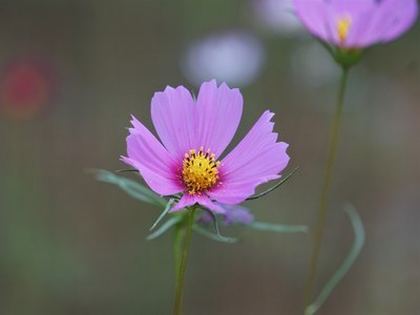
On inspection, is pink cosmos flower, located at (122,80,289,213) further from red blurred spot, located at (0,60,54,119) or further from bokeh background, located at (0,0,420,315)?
red blurred spot, located at (0,60,54,119)

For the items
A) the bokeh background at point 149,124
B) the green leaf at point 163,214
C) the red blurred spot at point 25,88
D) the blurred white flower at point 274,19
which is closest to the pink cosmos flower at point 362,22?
the green leaf at point 163,214

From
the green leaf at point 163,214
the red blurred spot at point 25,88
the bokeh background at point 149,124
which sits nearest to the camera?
the green leaf at point 163,214

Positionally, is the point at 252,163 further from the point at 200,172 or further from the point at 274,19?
the point at 274,19

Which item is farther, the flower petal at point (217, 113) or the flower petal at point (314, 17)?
the flower petal at point (314, 17)

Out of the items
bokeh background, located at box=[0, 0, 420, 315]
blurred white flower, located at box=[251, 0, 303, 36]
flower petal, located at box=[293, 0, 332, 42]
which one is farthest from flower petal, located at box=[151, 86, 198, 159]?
blurred white flower, located at box=[251, 0, 303, 36]

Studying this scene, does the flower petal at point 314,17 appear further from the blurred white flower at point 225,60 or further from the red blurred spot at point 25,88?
Result: the blurred white flower at point 225,60
